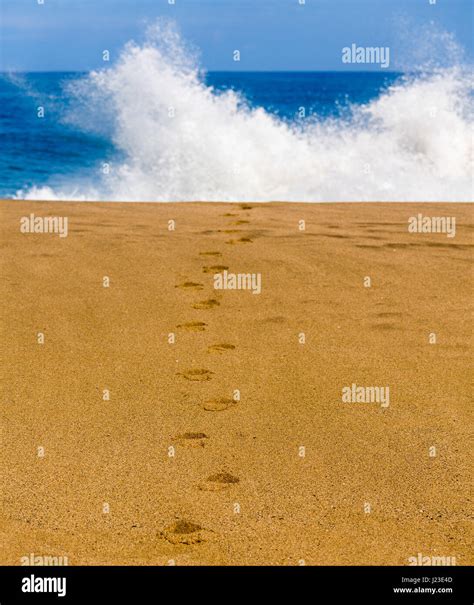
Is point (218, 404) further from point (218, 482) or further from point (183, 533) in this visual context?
point (183, 533)

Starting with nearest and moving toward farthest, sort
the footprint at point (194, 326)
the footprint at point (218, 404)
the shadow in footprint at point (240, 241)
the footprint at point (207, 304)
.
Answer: the footprint at point (218, 404) → the footprint at point (194, 326) → the footprint at point (207, 304) → the shadow in footprint at point (240, 241)

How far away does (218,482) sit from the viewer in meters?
2.95

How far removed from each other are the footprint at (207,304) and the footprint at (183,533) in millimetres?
2418

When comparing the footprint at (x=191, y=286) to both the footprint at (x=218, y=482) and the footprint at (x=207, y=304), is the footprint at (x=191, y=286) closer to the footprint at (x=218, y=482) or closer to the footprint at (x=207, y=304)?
the footprint at (x=207, y=304)

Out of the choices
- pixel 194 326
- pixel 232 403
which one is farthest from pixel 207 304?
pixel 232 403

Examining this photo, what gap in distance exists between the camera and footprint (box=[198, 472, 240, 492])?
290 centimetres

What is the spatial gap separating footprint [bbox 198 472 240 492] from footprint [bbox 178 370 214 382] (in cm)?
95

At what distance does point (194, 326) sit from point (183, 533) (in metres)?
2.15

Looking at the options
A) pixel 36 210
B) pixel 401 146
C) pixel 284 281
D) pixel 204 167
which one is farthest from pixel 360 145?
pixel 284 281

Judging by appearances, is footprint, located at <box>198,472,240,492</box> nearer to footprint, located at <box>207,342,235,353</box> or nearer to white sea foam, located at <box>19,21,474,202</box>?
footprint, located at <box>207,342,235,353</box>

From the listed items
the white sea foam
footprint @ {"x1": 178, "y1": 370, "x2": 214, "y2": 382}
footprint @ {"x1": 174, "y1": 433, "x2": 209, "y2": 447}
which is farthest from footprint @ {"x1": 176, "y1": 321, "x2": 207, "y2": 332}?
the white sea foam

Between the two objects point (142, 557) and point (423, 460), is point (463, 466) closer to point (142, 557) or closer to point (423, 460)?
point (423, 460)

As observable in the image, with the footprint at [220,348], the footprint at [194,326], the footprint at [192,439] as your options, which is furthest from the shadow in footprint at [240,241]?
the footprint at [192,439]

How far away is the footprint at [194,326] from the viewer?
4.62 m
